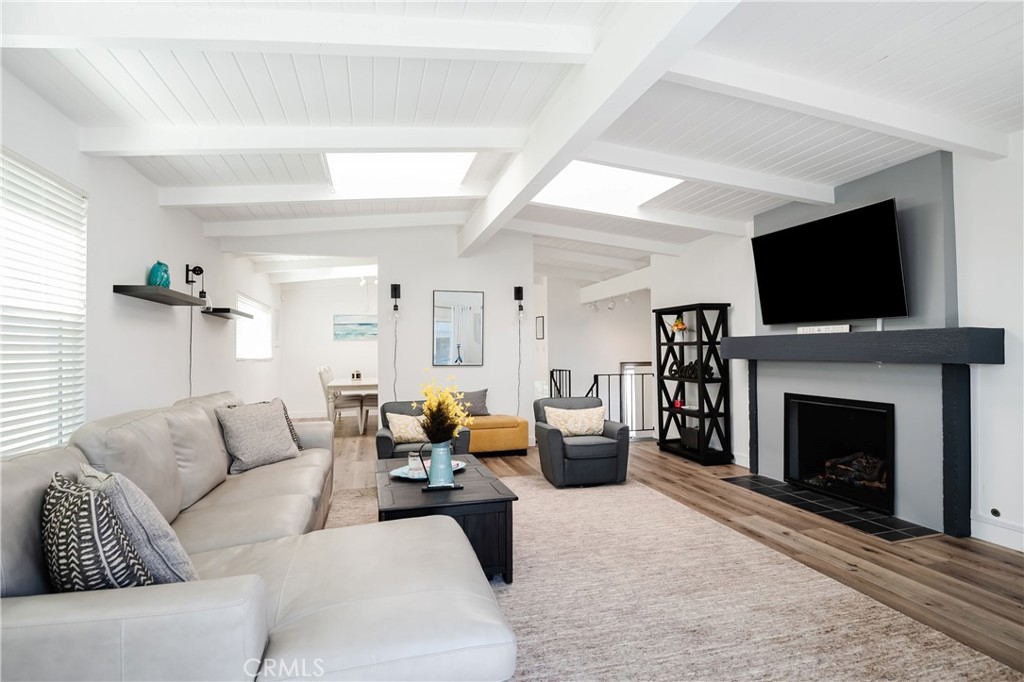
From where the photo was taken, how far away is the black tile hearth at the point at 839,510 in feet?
11.9

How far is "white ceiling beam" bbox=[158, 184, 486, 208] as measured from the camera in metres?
4.43

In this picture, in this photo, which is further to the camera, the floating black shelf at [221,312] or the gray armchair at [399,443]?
the floating black shelf at [221,312]

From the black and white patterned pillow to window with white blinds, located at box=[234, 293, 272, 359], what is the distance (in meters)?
5.49

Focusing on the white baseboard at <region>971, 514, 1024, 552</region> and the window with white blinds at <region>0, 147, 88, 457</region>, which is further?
the white baseboard at <region>971, 514, 1024, 552</region>

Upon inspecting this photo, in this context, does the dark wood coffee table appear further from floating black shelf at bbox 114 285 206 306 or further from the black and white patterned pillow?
floating black shelf at bbox 114 285 206 306

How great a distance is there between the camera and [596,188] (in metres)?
5.38

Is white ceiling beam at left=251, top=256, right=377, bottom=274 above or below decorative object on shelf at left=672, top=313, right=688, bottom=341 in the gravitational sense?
above

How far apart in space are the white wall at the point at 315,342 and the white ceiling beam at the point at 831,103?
864cm

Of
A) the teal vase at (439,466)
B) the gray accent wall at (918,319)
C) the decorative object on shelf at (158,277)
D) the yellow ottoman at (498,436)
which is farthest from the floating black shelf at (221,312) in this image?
the gray accent wall at (918,319)

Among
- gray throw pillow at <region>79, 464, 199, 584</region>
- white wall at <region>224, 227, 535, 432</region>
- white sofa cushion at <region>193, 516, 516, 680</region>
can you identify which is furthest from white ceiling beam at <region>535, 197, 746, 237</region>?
gray throw pillow at <region>79, 464, 199, 584</region>

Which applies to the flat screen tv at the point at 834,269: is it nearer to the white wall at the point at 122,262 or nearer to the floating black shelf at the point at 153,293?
the floating black shelf at the point at 153,293

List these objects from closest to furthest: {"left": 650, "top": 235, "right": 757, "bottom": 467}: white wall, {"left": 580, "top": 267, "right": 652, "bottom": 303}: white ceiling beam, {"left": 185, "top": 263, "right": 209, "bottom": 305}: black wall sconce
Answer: {"left": 185, "top": 263, "right": 209, "bottom": 305}: black wall sconce < {"left": 650, "top": 235, "right": 757, "bottom": 467}: white wall < {"left": 580, "top": 267, "right": 652, "bottom": 303}: white ceiling beam

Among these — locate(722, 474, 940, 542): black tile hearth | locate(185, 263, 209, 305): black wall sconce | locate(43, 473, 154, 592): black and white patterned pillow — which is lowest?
locate(722, 474, 940, 542): black tile hearth

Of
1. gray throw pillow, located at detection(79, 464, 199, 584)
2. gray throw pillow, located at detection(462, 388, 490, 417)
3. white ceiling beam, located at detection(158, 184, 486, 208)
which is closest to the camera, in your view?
gray throw pillow, located at detection(79, 464, 199, 584)
